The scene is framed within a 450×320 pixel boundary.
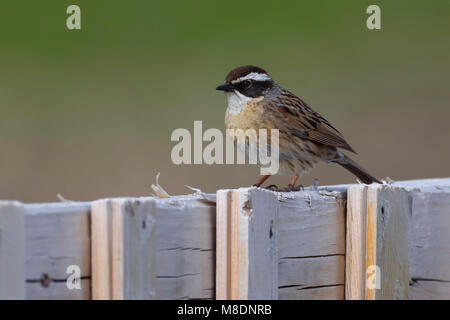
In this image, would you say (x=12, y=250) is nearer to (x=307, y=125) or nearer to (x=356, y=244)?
(x=356, y=244)

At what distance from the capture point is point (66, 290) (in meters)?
2.84

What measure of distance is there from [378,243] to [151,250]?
1.08 meters

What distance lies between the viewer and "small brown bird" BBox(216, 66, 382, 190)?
20.4 ft

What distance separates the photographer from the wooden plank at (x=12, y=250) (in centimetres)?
262

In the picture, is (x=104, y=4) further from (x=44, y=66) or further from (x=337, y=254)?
(x=337, y=254)

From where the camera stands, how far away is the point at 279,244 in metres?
3.49

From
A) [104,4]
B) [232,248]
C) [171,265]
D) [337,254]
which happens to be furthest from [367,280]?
[104,4]

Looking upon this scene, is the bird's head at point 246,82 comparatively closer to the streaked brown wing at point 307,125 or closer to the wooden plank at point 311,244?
the streaked brown wing at point 307,125

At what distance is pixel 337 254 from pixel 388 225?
0.80ft

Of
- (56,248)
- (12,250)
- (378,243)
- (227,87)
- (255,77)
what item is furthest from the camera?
(255,77)

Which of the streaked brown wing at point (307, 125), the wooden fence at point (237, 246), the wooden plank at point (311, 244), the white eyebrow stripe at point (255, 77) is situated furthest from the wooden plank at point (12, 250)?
the streaked brown wing at point (307, 125)

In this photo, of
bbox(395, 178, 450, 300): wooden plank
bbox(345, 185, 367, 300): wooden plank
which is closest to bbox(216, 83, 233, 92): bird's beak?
bbox(395, 178, 450, 300): wooden plank

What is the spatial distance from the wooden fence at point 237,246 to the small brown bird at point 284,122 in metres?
2.11

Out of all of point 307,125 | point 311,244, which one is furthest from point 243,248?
point 307,125
